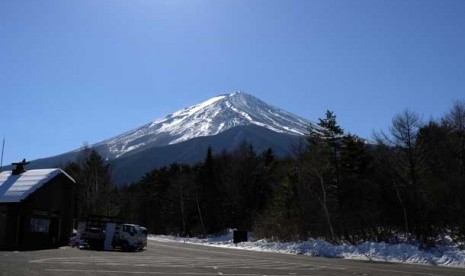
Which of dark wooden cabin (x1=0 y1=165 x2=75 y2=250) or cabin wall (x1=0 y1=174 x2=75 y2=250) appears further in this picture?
dark wooden cabin (x1=0 y1=165 x2=75 y2=250)

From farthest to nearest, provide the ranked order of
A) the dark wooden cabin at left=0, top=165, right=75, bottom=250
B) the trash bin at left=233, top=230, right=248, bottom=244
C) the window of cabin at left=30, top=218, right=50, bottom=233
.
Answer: the trash bin at left=233, top=230, right=248, bottom=244
the window of cabin at left=30, top=218, right=50, bottom=233
the dark wooden cabin at left=0, top=165, right=75, bottom=250

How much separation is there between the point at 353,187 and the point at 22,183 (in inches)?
1113

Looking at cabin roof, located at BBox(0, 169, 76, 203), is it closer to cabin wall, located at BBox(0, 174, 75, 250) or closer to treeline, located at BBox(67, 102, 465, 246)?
cabin wall, located at BBox(0, 174, 75, 250)

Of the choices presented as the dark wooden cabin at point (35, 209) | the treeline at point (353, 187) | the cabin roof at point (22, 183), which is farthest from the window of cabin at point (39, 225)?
the treeline at point (353, 187)

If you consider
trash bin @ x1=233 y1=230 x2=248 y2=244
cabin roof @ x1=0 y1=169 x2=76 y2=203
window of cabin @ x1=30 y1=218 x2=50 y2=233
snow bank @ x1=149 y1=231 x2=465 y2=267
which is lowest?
snow bank @ x1=149 y1=231 x2=465 y2=267

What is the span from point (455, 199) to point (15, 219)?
31.8m

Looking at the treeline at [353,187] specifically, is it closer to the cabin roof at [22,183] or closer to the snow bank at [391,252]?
the snow bank at [391,252]

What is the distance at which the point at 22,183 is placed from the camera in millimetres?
46844

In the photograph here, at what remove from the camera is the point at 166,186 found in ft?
350

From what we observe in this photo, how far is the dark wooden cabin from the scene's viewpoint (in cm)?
4341

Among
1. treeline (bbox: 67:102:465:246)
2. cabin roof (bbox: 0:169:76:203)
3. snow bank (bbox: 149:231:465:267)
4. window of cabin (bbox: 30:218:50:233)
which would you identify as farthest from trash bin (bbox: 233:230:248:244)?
window of cabin (bbox: 30:218:50:233)

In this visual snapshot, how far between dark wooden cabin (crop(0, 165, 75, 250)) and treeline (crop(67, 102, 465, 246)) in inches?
640

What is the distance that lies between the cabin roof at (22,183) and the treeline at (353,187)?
18115 millimetres

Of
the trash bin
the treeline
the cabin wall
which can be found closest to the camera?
the treeline
